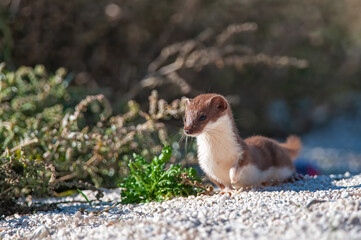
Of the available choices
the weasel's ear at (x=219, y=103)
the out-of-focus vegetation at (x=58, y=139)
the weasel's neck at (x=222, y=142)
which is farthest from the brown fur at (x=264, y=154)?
the out-of-focus vegetation at (x=58, y=139)

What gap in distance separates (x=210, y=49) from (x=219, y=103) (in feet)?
10.7

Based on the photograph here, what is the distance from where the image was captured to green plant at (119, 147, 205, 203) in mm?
3996

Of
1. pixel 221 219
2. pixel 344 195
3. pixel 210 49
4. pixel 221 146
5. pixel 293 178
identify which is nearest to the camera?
pixel 221 219

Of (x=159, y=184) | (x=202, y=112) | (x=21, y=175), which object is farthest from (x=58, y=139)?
(x=202, y=112)

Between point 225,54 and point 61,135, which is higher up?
point 225,54

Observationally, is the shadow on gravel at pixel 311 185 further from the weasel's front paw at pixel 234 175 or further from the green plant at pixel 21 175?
the green plant at pixel 21 175

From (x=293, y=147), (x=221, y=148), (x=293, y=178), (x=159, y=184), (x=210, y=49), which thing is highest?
(x=210, y=49)

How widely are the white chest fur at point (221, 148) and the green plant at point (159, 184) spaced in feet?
0.54

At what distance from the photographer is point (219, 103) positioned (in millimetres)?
3961

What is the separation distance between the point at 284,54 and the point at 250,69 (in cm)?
62

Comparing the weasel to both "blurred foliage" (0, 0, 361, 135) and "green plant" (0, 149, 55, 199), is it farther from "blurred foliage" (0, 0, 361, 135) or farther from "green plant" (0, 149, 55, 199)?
"blurred foliage" (0, 0, 361, 135)

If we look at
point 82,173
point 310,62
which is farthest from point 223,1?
point 82,173

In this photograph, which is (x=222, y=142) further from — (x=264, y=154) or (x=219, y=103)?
(x=264, y=154)

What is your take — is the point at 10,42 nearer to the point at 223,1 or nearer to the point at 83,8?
the point at 83,8
